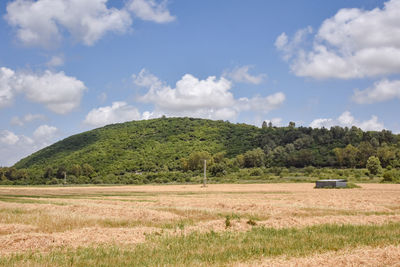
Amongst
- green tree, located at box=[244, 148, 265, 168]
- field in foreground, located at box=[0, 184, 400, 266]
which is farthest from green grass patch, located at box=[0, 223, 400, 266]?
green tree, located at box=[244, 148, 265, 168]

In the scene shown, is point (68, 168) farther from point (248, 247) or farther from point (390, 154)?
point (248, 247)

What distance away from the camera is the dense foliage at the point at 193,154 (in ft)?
408

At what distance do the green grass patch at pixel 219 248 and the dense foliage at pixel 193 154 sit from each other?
95.3m

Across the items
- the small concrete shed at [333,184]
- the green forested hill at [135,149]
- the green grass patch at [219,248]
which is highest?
the green forested hill at [135,149]

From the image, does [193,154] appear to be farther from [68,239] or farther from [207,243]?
[207,243]

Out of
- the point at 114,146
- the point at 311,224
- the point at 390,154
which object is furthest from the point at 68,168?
the point at 311,224

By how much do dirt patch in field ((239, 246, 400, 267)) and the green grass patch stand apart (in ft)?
2.57

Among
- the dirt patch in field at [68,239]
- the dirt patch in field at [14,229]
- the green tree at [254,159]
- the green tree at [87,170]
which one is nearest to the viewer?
the dirt patch in field at [68,239]

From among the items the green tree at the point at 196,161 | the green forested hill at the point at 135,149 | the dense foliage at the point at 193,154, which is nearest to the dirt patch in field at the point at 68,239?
the dense foliage at the point at 193,154

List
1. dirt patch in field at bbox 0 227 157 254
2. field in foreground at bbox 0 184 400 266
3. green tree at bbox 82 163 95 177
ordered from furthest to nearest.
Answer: green tree at bbox 82 163 95 177
dirt patch in field at bbox 0 227 157 254
field in foreground at bbox 0 184 400 266

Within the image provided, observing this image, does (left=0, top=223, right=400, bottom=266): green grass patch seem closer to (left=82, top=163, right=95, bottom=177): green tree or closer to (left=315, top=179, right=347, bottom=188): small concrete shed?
(left=315, top=179, right=347, bottom=188): small concrete shed

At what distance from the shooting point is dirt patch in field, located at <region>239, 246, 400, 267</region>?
10602 mm

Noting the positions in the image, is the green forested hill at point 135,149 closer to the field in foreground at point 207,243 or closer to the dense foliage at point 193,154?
the dense foliage at point 193,154

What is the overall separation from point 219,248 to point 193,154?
13300 centimetres
